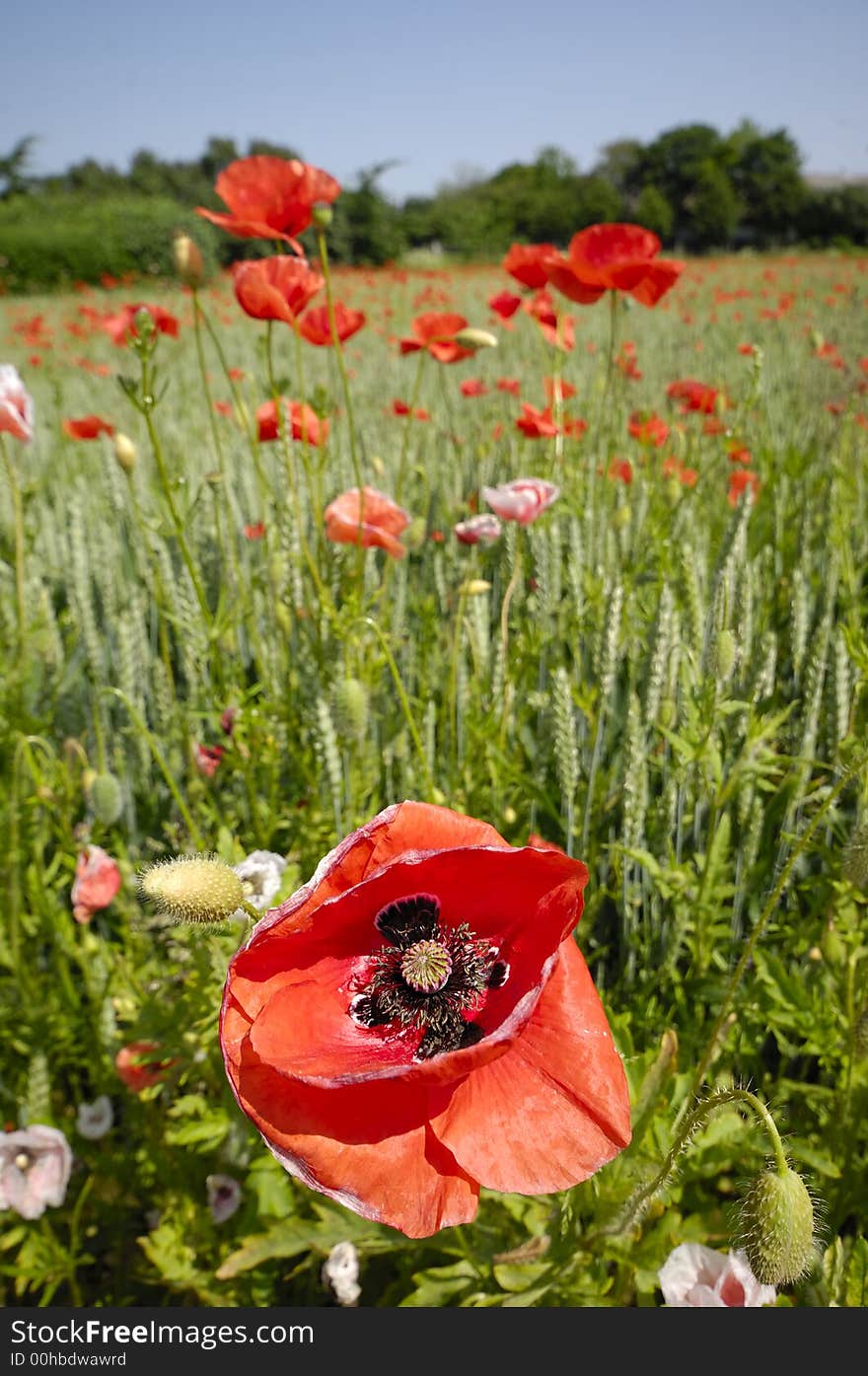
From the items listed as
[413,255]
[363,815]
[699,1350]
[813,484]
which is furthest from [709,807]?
[413,255]

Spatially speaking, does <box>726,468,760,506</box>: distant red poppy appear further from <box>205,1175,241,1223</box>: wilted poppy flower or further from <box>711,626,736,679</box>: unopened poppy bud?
<box>205,1175,241,1223</box>: wilted poppy flower

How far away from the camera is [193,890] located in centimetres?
71

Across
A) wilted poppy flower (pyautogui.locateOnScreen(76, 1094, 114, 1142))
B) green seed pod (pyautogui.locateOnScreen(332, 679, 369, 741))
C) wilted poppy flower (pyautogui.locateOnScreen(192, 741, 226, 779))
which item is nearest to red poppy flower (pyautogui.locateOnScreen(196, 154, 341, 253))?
green seed pod (pyautogui.locateOnScreen(332, 679, 369, 741))

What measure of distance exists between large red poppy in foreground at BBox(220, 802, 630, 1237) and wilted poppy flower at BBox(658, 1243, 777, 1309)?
344 millimetres

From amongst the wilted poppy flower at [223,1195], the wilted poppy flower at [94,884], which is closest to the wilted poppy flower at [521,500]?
the wilted poppy flower at [94,884]

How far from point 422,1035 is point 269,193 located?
1.37 metres

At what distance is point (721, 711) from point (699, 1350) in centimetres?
70

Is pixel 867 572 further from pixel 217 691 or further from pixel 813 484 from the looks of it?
pixel 217 691

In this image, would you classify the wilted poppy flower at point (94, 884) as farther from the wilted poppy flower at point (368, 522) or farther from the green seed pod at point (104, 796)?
the wilted poppy flower at point (368, 522)

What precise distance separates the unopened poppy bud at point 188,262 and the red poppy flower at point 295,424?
0.77ft

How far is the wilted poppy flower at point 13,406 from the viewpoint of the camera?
145 cm

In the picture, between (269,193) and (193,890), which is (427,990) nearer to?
(193,890)

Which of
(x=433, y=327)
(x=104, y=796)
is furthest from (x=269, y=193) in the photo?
(x=104, y=796)

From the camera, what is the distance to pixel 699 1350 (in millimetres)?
746
